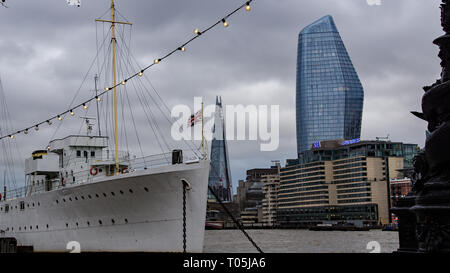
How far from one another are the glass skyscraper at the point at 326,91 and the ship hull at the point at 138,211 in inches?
6491

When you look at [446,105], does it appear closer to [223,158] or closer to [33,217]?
[33,217]

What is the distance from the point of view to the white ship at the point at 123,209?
74.8 ft

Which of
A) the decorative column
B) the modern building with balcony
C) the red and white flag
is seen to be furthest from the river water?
the modern building with balcony

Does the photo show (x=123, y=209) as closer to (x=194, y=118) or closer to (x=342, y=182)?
(x=194, y=118)

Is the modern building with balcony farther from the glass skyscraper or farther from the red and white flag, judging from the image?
the red and white flag

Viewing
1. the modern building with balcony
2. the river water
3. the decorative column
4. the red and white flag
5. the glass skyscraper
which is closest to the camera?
the decorative column

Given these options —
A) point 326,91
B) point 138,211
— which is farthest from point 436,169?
point 326,91

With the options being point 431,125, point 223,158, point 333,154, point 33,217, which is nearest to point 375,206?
point 333,154

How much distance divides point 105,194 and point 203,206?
468cm

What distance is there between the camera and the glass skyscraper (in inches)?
7323

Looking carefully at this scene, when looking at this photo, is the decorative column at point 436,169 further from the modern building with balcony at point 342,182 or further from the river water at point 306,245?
the modern building with balcony at point 342,182
